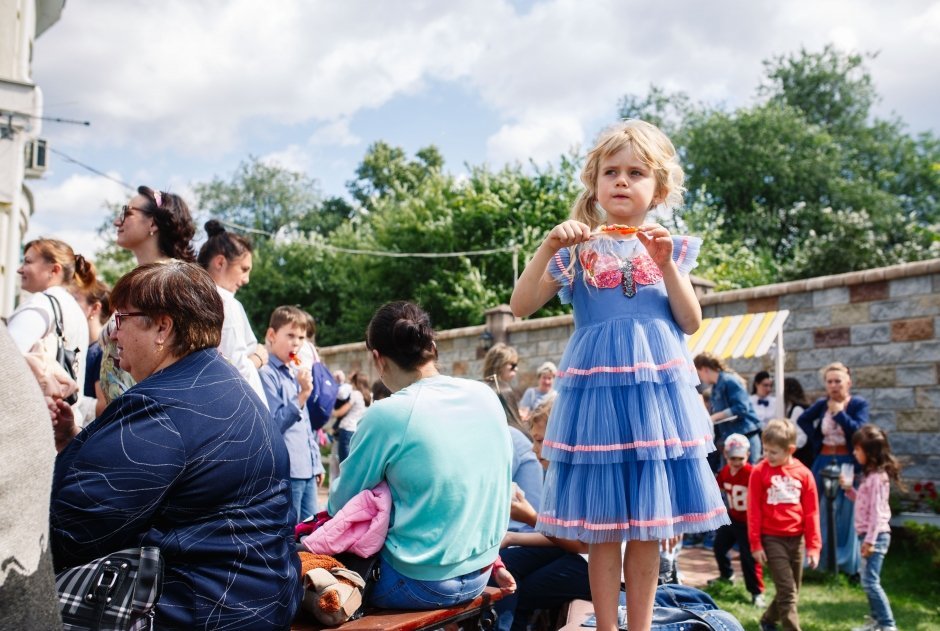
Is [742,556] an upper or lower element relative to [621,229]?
lower

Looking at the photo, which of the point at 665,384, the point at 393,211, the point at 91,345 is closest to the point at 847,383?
the point at 665,384

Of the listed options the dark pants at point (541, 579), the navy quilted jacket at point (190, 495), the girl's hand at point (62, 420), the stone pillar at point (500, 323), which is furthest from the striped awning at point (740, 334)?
the navy quilted jacket at point (190, 495)

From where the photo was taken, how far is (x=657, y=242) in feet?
7.75

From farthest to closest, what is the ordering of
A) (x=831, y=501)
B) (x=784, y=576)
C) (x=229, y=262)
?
(x=831, y=501) → (x=784, y=576) → (x=229, y=262)

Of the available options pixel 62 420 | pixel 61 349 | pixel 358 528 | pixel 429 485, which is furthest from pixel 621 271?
pixel 61 349

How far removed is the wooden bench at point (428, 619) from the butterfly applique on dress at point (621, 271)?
4.05ft

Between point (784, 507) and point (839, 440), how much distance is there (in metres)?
2.34

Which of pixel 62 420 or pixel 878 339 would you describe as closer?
pixel 62 420

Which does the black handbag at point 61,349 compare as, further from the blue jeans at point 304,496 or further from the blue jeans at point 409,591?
the blue jeans at point 409,591

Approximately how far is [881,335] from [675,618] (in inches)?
259

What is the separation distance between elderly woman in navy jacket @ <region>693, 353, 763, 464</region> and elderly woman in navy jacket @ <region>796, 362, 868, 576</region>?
1.64 ft

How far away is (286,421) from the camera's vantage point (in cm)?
467

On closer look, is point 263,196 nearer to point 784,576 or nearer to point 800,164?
point 800,164

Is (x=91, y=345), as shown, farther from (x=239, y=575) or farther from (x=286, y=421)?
(x=239, y=575)
